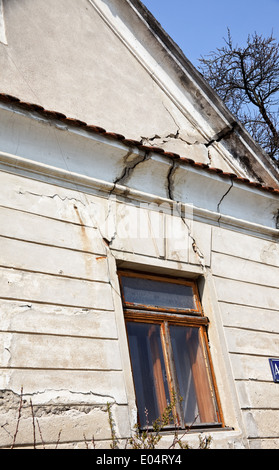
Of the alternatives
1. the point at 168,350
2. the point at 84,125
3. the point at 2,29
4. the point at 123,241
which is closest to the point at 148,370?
the point at 168,350

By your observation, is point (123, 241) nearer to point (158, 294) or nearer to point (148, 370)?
point (158, 294)

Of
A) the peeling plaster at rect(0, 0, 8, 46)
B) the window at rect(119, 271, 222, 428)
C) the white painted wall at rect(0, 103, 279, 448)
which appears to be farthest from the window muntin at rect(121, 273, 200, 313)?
the peeling plaster at rect(0, 0, 8, 46)

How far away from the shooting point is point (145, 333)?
4.90 m

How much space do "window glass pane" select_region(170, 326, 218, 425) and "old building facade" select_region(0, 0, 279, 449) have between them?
0.5 inches

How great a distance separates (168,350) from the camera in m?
4.92

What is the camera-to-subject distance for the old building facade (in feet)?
13.5

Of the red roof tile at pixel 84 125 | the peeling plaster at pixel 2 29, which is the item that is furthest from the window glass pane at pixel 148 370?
the peeling plaster at pixel 2 29

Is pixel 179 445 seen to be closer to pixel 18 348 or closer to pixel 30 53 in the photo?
pixel 18 348

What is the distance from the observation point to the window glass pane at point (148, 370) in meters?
4.57

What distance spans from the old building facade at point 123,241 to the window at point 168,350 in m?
0.01

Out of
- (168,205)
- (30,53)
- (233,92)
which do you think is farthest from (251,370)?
(233,92)

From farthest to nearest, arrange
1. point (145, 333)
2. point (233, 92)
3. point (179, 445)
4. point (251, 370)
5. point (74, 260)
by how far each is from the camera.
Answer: point (233, 92)
point (251, 370)
point (145, 333)
point (74, 260)
point (179, 445)

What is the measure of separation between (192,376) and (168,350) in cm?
37
